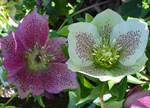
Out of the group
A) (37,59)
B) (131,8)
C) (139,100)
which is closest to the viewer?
(139,100)

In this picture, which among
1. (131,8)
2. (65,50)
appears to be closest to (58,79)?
(65,50)

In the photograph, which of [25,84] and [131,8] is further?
[131,8]

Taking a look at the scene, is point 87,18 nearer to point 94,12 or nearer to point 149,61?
point 149,61

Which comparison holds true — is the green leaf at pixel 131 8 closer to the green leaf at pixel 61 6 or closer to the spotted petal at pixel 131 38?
the green leaf at pixel 61 6

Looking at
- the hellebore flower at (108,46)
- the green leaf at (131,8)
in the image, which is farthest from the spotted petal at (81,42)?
the green leaf at (131,8)

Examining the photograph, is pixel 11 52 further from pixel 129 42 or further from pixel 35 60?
pixel 129 42
